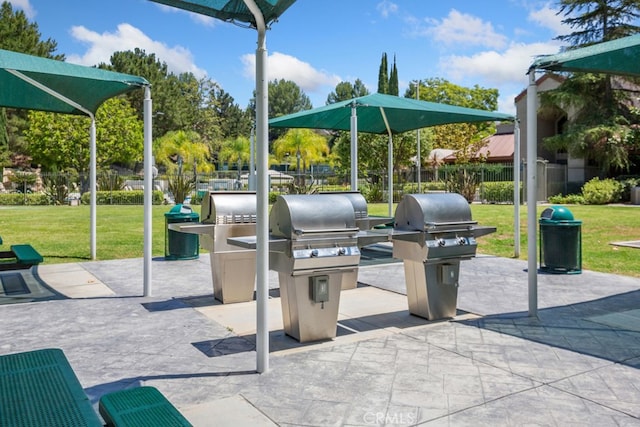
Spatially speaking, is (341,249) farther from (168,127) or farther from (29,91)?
(168,127)

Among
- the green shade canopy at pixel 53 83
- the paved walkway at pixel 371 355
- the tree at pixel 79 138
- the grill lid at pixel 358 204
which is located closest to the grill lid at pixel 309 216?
the paved walkway at pixel 371 355

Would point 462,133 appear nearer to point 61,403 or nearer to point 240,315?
point 240,315

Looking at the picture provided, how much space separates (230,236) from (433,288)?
2542mm

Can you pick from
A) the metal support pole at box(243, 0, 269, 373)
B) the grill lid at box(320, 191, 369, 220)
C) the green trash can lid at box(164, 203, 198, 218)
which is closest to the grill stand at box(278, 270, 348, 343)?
the metal support pole at box(243, 0, 269, 373)

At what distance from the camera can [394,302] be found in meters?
6.84

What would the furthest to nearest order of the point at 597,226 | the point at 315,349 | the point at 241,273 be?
1. the point at 597,226
2. the point at 241,273
3. the point at 315,349

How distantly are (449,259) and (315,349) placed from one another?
1781 millimetres

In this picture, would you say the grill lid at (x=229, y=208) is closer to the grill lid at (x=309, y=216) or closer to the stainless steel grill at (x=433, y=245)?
the grill lid at (x=309, y=216)

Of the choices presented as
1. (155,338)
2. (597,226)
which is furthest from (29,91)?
(597,226)

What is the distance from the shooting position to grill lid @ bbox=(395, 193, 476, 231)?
5.55 m

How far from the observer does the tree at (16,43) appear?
43844 mm

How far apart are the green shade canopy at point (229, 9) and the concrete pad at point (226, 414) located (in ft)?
9.47

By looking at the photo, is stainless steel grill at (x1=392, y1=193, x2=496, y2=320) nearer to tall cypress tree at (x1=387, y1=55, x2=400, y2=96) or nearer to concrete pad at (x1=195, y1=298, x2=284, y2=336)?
concrete pad at (x1=195, y1=298, x2=284, y2=336)

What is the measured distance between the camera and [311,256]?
474cm
